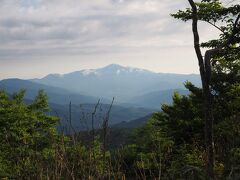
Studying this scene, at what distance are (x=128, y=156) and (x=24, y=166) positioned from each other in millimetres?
37783

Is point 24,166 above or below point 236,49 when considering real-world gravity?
below

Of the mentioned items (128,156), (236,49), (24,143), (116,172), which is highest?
(236,49)

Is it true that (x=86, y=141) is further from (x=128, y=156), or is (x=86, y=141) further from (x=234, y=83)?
(x=128, y=156)

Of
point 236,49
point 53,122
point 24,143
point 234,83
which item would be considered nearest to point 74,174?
point 24,143

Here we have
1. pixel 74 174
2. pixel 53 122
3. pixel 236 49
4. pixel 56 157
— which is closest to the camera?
pixel 74 174

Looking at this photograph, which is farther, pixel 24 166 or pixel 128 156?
pixel 128 156

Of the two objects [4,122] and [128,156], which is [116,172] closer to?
[4,122]

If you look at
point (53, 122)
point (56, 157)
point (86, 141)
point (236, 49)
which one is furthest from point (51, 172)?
point (53, 122)

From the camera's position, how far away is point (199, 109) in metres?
30.0

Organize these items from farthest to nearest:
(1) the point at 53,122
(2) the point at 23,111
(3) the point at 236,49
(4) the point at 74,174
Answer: (1) the point at 53,122 → (2) the point at 23,111 → (3) the point at 236,49 → (4) the point at 74,174

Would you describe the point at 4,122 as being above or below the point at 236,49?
below

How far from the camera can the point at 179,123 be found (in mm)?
29875

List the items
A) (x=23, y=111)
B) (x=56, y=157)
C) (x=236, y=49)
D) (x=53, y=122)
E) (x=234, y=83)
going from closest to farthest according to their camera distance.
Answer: (x=56, y=157) → (x=236, y=49) → (x=234, y=83) → (x=23, y=111) → (x=53, y=122)

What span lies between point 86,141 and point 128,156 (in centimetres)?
3780
